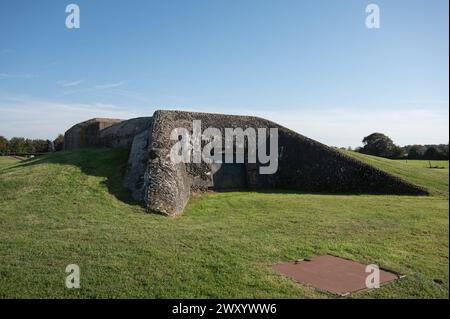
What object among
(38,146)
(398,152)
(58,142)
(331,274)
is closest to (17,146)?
(38,146)

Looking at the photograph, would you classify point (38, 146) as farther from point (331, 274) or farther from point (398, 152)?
point (331, 274)

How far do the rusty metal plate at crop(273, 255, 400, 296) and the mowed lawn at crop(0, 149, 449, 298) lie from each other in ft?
0.67

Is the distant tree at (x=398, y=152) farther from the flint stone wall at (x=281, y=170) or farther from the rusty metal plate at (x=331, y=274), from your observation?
the rusty metal plate at (x=331, y=274)

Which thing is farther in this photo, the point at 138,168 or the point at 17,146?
the point at 17,146

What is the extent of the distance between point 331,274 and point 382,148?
31.0 metres

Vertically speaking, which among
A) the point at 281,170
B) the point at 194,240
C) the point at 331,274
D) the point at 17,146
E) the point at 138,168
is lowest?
the point at 331,274

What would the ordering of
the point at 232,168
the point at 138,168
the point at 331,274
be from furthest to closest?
the point at 232,168 < the point at 138,168 < the point at 331,274

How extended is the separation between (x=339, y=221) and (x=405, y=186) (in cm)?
671

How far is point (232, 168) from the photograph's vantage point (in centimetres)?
1691

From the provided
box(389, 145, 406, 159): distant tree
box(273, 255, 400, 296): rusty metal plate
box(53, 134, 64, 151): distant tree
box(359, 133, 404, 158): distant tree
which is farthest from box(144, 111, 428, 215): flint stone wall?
box(53, 134, 64, 151): distant tree

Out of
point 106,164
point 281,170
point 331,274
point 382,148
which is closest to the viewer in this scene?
point 331,274

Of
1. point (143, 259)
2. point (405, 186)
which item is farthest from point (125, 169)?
point (405, 186)

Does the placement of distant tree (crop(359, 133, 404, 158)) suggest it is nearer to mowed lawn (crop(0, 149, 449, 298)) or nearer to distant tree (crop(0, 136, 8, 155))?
mowed lawn (crop(0, 149, 449, 298))

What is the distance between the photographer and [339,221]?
375 inches
